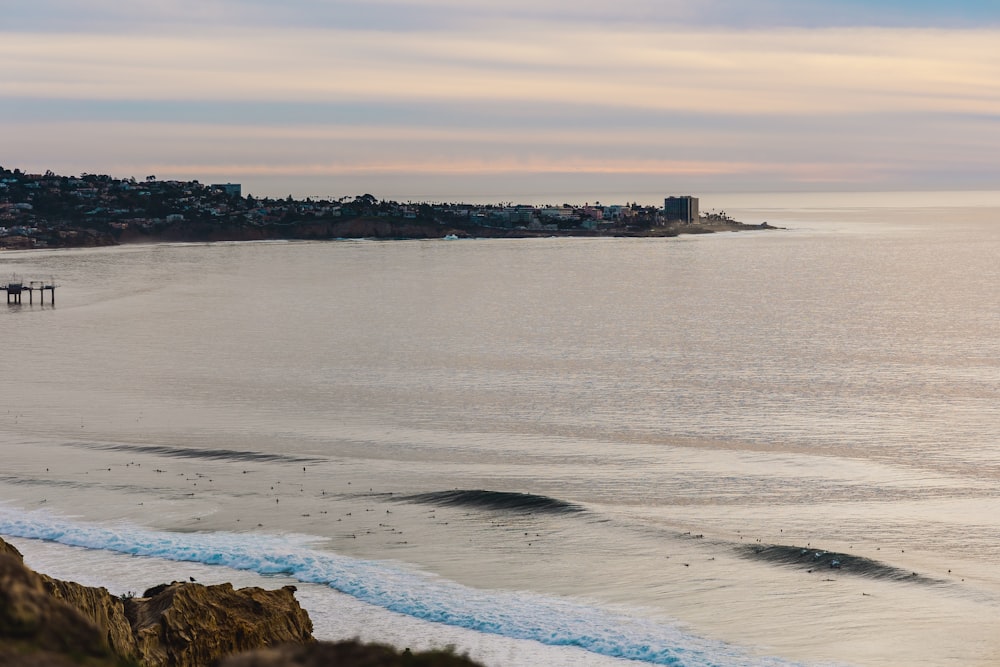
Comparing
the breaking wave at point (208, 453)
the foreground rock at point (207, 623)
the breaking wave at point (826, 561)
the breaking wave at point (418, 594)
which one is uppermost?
the foreground rock at point (207, 623)

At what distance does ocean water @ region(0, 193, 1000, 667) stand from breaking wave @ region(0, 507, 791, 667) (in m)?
0.08

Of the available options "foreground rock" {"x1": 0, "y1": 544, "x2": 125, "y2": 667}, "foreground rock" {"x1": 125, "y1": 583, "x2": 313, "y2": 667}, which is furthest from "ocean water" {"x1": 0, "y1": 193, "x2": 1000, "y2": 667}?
"foreground rock" {"x1": 0, "y1": 544, "x2": 125, "y2": 667}

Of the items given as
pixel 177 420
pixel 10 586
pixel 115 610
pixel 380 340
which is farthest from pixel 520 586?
pixel 380 340

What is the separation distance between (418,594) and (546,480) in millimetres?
11192

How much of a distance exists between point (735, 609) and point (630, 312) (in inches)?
2796

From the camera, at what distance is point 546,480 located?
3519 cm

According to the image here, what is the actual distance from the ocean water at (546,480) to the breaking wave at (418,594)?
8cm

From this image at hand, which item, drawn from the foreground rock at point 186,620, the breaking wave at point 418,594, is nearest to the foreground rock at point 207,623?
the foreground rock at point 186,620

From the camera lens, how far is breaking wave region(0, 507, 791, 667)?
853 inches

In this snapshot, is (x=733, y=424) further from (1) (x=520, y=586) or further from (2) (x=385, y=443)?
(1) (x=520, y=586)

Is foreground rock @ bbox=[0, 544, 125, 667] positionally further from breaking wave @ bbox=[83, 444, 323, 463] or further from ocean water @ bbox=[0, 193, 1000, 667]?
breaking wave @ bbox=[83, 444, 323, 463]

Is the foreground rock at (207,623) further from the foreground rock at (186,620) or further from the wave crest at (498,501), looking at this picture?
the wave crest at (498,501)

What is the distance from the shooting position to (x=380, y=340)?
7475 cm

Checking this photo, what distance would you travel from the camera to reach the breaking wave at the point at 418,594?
2167cm
